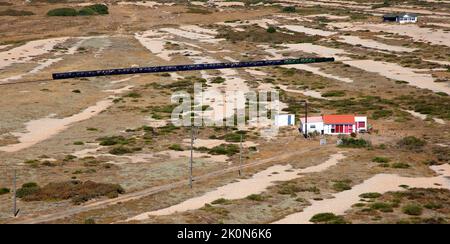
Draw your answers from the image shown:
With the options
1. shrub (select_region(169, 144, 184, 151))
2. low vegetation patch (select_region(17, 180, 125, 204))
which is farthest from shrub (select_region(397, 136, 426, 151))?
low vegetation patch (select_region(17, 180, 125, 204))

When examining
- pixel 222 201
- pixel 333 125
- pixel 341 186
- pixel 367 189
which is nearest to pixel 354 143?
pixel 333 125

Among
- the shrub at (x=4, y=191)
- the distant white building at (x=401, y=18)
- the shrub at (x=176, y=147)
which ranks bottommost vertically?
the shrub at (x=176, y=147)

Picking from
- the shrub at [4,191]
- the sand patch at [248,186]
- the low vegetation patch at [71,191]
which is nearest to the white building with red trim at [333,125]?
the sand patch at [248,186]

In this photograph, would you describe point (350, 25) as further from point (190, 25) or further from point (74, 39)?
point (74, 39)

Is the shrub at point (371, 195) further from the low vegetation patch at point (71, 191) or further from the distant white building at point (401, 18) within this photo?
the distant white building at point (401, 18)

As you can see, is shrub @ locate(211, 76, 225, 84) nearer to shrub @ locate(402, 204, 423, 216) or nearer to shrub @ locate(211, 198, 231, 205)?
shrub @ locate(211, 198, 231, 205)

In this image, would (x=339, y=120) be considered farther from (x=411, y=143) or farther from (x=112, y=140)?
(x=112, y=140)
